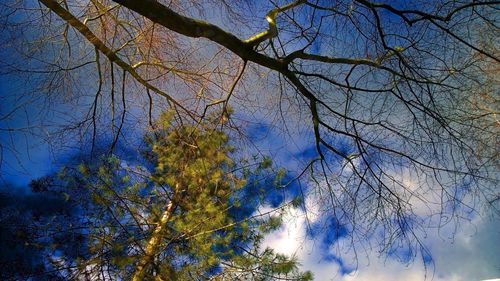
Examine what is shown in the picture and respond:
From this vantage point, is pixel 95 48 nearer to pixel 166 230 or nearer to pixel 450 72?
pixel 166 230

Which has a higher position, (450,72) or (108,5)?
(108,5)

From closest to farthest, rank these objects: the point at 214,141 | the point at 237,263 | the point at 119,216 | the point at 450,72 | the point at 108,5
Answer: the point at 450,72, the point at 108,5, the point at 214,141, the point at 119,216, the point at 237,263

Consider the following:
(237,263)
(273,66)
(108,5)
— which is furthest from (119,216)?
(273,66)

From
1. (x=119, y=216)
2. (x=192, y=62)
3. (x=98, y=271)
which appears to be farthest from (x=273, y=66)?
Answer: (x=119, y=216)

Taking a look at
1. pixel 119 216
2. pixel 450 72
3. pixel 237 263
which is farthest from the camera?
pixel 237 263

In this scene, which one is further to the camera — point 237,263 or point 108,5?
point 237,263

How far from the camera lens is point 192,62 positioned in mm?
4062

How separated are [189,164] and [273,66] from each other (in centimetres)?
170

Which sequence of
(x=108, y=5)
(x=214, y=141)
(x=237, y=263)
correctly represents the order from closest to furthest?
1. (x=108, y=5)
2. (x=214, y=141)
3. (x=237, y=263)

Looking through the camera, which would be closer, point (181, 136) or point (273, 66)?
point (273, 66)

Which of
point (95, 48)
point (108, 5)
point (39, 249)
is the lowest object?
point (39, 249)

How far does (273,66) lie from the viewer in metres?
3.50

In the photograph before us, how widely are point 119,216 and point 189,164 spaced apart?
1.18 m

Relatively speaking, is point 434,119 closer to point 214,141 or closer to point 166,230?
point 214,141
